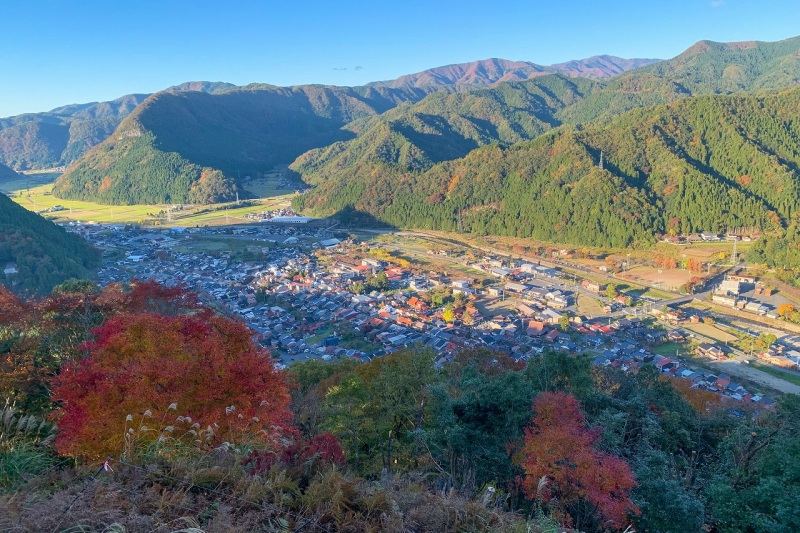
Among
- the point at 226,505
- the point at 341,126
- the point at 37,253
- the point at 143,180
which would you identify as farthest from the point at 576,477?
the point at 341,126

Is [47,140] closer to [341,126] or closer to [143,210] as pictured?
[341,126]

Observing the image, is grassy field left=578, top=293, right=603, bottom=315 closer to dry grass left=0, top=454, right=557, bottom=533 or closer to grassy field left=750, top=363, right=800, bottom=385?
grassy field left=750, top=363, right=800, bottom=385

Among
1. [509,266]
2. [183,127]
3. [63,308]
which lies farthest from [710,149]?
[183,127]

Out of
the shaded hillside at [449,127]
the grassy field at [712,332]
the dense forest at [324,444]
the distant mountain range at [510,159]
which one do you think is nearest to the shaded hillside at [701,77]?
the distant mountain range at [510,159]

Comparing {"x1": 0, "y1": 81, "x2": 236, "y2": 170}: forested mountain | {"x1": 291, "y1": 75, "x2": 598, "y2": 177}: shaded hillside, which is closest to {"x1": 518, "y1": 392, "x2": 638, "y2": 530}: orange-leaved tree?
{"x1": 291, "y1": 75, "x2": 598, "y2": 177}: shaded hillside

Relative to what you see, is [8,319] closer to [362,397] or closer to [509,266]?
[362,397]

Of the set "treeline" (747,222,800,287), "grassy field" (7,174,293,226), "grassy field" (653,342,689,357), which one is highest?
"grassy field" (7,174,293,226)
